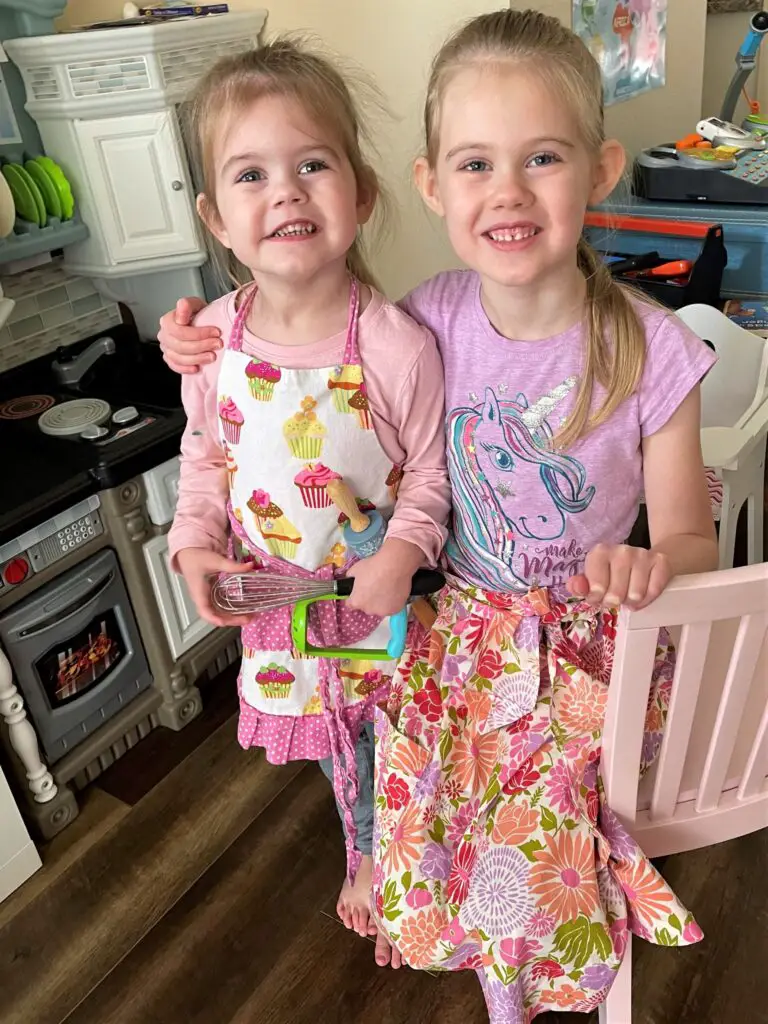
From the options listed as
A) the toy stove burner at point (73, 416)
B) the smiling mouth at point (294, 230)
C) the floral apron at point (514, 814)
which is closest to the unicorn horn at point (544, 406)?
the floral apron at point (514, 814)

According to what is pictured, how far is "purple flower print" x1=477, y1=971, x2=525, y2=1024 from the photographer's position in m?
0.96

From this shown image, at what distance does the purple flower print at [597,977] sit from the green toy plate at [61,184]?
1.66 meters

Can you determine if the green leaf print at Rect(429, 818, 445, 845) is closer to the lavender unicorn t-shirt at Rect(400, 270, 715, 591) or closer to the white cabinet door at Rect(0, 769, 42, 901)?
the lavender unicorn t-shirt at Rect(400, 270, 715, 591)

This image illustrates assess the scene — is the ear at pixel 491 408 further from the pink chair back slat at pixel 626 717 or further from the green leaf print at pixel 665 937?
the green leaf print at pixel 665 937

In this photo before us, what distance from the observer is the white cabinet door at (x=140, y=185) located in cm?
172

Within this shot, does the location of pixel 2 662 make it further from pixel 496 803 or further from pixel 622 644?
pixel 622 644

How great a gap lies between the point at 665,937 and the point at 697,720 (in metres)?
0.24

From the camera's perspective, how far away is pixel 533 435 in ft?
3.27

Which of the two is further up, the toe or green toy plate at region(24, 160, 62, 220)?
green toy plate at region(24, 160, 62, 220)

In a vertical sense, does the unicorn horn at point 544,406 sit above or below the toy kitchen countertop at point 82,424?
above

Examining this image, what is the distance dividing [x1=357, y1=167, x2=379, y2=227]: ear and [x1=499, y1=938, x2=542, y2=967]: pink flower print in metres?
0.83

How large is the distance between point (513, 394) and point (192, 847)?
3.88ft

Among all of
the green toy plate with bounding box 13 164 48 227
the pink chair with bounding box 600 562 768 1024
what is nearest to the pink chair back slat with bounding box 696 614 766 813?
the pink chair with bounding box 600 562 768 1024

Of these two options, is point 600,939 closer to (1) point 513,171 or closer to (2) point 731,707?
(2) point 731,707
